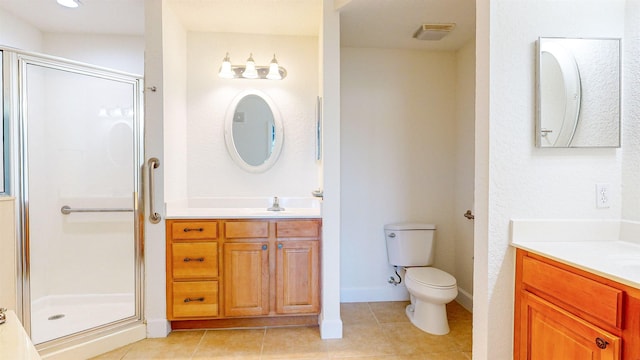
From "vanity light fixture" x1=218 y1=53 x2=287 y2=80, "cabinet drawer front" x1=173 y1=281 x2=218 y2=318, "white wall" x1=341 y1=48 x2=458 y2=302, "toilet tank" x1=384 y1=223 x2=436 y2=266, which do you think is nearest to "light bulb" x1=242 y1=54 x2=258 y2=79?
"vanity light fixture" x1=218 y1=53 x2=287 y2=80

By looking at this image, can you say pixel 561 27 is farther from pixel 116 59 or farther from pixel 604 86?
pixel 116 59

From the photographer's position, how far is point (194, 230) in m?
2.15

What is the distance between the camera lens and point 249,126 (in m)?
2.68

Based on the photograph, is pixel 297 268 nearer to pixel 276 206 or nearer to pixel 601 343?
pixel 276 206

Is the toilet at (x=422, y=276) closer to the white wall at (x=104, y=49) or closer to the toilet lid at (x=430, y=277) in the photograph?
the toilet lid at (x=430, y=277)

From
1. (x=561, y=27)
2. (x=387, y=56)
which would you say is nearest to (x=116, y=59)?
(x=387, y=56)

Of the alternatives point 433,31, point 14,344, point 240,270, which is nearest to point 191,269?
point 240,270

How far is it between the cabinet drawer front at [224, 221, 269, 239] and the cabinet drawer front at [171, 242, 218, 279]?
143 millimetres

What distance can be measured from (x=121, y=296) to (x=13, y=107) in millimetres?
1464

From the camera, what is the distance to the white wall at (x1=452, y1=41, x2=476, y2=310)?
102 inches

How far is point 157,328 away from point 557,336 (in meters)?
2.31

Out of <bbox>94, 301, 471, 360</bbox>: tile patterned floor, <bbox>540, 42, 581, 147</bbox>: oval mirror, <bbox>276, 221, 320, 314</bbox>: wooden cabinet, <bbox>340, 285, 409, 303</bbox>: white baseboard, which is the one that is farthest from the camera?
<bbox>340, 285, 409, 303</bbox>: white baseboard

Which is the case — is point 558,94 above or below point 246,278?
above

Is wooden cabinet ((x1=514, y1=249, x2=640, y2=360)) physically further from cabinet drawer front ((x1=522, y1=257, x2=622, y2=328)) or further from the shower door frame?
the shower door frame
